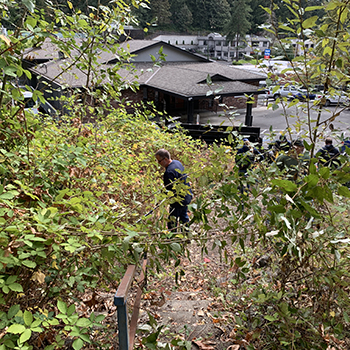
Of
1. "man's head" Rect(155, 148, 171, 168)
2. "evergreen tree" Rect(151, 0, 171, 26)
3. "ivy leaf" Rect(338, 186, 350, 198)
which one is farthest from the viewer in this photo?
"evergreen tree" Rect(151, 0, 171, 26)

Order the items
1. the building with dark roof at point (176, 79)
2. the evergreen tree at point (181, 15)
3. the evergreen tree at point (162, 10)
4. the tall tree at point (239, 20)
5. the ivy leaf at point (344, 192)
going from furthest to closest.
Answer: the evergreen tree at point (181, 15) < the evergreen tree at point (162, 10) < the tall tree at point (239, 20) < the building with dark roof at point (176, 79) < the ivy leaf at point (344, 192)

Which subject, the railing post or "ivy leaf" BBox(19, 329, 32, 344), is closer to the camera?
"ivy leaf" BBox(19, 329, 32, 344)

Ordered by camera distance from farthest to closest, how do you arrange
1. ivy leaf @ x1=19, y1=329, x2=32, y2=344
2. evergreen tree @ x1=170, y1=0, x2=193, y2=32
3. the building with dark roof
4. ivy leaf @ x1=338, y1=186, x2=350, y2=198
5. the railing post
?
evergreen tree @ x1=170, y1=0, x2=193, y2=32, the building with dark roof, the railing post, ivy leaf @ x1=338, y1=186, x2=350, y2=198, ivy leaf @ x1=19, y1=329, x2=32, y2=344

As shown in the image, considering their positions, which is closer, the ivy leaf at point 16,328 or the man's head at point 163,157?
the ivy leaf at point 16,328

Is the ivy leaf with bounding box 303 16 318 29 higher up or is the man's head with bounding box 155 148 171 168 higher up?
the ivy leaf with bounding box 303 16 318 29

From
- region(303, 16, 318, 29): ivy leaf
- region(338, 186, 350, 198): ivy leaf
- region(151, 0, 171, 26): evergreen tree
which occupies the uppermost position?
region(151, 0, 171, 26): evergreen tree

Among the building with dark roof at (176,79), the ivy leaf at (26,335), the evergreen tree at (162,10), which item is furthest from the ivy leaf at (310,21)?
the evergreen tree at (162,10)

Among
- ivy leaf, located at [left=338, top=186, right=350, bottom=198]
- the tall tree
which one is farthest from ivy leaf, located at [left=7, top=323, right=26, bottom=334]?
the tall tree

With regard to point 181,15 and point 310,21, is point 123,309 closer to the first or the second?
point 310,21

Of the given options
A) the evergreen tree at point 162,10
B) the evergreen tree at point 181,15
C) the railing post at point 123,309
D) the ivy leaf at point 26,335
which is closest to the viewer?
the ivy leaf at point 26,335

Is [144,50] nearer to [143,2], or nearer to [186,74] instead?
[186,74]

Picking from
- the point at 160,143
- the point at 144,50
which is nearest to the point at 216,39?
the point at 144,50

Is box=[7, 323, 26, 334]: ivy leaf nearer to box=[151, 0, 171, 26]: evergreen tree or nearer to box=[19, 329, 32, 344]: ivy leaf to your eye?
box=[19, 329, 32, 344]: ivy leaf

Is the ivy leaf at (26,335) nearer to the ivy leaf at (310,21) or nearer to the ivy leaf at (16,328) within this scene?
the ivy leaf at (16,328)
